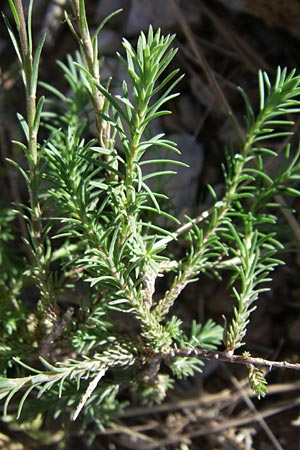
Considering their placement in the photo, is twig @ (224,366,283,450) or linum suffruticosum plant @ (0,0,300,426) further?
twig @ (224,366,283,450)

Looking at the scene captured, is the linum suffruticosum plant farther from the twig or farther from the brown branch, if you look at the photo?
the twig

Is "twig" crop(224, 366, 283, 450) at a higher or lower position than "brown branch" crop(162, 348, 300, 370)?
lower

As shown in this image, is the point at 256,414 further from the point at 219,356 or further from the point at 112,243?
the point at 112,243

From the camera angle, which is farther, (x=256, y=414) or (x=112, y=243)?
(x=256, y=414)

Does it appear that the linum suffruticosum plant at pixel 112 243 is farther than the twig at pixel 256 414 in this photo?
No

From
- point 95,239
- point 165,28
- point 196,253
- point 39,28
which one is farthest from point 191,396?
point 39,28

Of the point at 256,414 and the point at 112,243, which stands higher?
the point at 112,243

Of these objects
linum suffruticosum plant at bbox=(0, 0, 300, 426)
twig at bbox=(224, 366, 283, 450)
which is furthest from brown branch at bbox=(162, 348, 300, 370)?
twig at bbox=(224, 366, 283, 450)

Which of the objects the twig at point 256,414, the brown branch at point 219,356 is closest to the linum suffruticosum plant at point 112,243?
the brown branch at point 219,356

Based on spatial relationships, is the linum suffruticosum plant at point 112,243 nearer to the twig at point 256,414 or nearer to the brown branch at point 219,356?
the brown branch at point 219,356

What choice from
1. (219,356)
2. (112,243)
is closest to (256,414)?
(219,356)

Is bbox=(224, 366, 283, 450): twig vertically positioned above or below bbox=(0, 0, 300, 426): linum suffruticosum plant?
below
